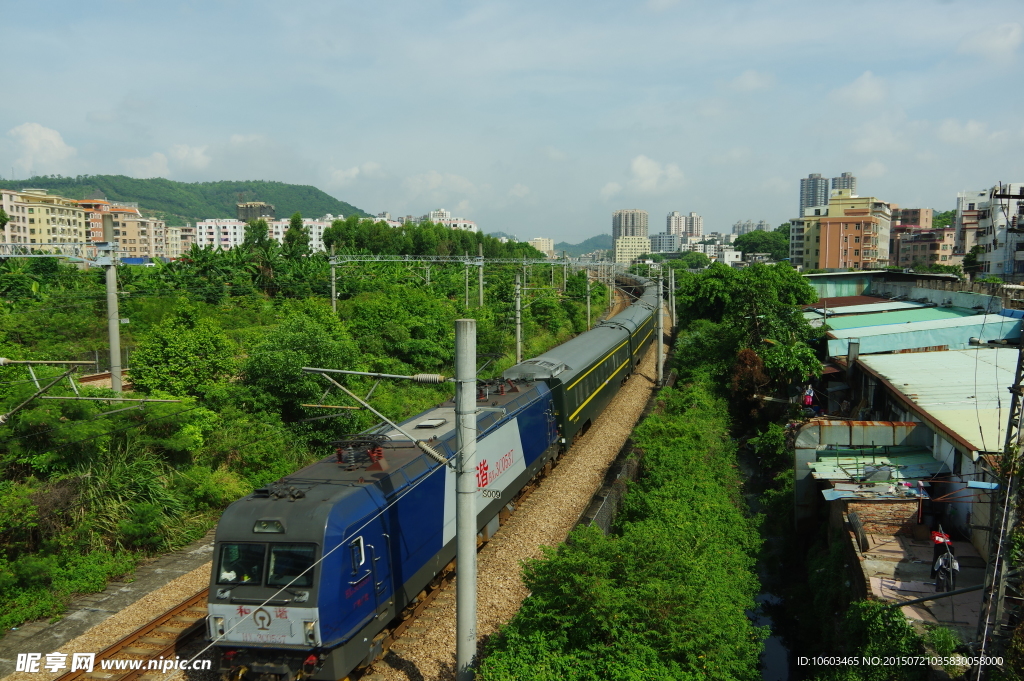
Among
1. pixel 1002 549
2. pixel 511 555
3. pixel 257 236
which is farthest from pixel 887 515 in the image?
pixel 257 236

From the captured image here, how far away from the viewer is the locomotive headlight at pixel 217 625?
868 cm

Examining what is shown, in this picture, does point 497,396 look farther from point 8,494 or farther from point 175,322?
point 175,322

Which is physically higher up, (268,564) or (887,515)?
(268,564)

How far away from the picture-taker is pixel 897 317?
92.1 ft

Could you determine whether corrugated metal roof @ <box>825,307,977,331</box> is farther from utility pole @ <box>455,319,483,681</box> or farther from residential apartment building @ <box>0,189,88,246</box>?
residential apartment building @ <box>0,189,88,246</box>

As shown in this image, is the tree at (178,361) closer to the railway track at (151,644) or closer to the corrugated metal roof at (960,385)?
the railway track at (151,644)

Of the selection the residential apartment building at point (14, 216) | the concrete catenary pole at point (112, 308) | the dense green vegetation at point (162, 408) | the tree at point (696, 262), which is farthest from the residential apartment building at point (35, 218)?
the tree at point (696, 262)

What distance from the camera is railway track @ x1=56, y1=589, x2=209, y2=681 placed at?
384 inches

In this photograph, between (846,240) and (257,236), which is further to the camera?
(846,240)

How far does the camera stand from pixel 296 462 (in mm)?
18688

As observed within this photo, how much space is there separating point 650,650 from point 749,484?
13907 millimetres

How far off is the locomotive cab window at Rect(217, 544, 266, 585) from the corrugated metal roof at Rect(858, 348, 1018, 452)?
11.1 meters

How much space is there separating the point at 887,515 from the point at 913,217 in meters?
156

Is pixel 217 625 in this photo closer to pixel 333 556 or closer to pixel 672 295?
pixel 333 556
